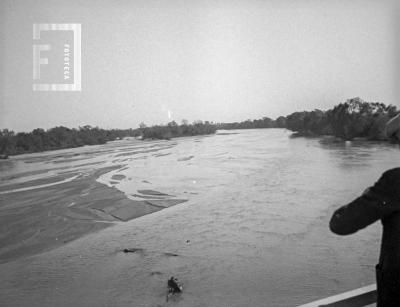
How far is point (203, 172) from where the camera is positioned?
24.0ft

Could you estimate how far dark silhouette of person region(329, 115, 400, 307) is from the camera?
406 millimetres

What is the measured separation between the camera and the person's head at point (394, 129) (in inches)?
17.2

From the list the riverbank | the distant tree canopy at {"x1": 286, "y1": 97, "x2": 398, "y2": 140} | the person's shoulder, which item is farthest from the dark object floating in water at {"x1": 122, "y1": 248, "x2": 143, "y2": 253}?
the distant tree canopy at {"x1": 286, "y1": 97, "x2": 398, "y2": 140}

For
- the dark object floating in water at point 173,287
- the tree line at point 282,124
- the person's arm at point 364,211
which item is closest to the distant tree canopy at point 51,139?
the tree line at point 282,124

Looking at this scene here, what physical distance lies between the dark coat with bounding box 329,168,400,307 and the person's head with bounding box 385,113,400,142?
7 cm

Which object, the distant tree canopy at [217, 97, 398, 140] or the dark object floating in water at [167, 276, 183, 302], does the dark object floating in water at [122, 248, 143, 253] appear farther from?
the distant tree canopy at [217, 97, 398, 140]

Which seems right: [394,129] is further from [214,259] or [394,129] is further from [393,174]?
[214,259]

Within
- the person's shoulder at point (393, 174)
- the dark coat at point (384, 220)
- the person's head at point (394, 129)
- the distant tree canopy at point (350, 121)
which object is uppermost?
the distant tree canopy at point (350, 121)

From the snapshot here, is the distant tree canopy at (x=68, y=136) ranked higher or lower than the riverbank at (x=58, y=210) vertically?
higher

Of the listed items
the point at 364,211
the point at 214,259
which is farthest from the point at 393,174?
the point at 214,259

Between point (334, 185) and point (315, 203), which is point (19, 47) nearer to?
point (315, 203)

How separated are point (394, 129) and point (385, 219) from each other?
0.44 feet

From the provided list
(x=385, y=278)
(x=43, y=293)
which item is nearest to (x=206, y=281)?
(x=43, y=293)

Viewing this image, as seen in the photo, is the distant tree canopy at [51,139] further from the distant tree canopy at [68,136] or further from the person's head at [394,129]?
the person's head at [394,129]
